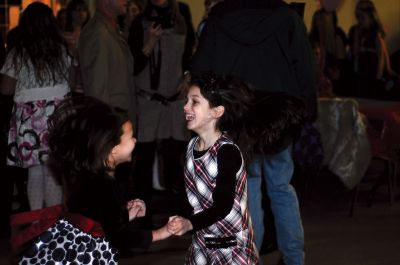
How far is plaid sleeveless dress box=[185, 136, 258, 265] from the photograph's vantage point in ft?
13.9

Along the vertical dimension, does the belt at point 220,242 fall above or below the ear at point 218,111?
below

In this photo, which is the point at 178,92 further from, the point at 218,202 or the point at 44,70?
the point at 218,202

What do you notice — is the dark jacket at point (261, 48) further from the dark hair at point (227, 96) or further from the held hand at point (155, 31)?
the held hand at point (155, 31)

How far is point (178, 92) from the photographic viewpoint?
26.9 feet

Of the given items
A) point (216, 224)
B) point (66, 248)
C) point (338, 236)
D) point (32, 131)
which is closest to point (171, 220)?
point (66, 248)

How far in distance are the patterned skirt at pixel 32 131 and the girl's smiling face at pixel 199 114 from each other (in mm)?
2230

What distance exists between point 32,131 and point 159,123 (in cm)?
193

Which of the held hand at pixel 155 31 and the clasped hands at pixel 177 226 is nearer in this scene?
the clasped hands at pixel 177 226

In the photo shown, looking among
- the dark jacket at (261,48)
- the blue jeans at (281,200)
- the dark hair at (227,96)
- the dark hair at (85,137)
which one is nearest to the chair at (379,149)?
the blue jeans at (281,200)

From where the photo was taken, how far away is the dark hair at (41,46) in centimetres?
638

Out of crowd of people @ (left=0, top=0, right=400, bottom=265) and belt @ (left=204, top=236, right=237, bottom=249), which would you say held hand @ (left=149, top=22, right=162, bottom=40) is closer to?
crowd of people @ (left=0, top=0, right=400, bottom=265)

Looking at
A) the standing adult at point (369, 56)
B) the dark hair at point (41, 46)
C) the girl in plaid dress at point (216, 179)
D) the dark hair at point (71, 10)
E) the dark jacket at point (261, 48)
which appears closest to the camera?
the girl in plaid dress at point (216, 179)

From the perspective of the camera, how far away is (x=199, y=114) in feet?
14.3

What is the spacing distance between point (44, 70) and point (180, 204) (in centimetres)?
241
